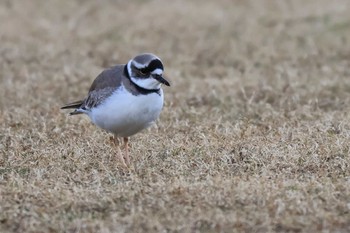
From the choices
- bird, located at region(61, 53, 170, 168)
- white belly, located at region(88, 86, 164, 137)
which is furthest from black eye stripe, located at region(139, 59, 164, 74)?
white belly, located at region(88, 86, 164, 137)

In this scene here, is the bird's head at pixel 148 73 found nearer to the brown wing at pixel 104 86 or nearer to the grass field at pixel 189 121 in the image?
the brown wing at pixel 104 86

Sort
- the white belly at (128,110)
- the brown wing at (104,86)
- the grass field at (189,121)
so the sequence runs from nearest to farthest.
→ the grass field at (189,121) → the white belly at (128,110) → the brown wing at (104,86)

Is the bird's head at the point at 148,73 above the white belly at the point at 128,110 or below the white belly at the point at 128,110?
above

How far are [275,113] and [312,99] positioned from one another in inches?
30.9

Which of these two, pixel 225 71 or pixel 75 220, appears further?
pixel 225 71

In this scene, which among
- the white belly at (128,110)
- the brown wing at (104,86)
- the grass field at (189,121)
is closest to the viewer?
the grass field at (189,121)

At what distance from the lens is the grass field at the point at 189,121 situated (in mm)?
5266

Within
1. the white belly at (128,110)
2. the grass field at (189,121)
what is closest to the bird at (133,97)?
the white belly at (128,110)

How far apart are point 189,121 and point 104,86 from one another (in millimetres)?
1950

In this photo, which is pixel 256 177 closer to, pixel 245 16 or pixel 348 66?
pixel 348 66

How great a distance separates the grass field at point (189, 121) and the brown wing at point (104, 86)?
1.54ft

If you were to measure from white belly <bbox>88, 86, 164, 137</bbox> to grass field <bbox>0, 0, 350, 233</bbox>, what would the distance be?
339mm

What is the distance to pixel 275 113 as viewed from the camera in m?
8.38

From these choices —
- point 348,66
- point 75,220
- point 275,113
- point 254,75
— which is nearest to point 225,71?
point 254,75
